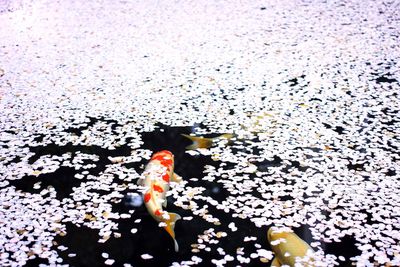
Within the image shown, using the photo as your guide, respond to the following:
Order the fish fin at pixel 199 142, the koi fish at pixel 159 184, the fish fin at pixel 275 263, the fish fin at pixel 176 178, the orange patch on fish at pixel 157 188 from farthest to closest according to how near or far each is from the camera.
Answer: the fish fin at pixel 199 142
the fish fin at pixel 176 178
the orange patch on fish at pixel 157 188
the koi fish at pixel 159 184
the fish fin at pixel 275 263

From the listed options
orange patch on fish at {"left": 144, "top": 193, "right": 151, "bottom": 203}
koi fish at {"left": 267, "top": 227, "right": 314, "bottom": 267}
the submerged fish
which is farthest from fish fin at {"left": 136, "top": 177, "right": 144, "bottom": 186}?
koi fish at {"left": 267, "top": 227, "right": 314, "bottom": 267}

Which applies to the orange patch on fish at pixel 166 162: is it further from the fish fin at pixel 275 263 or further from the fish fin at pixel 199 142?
the fish fin at pixel 275 263

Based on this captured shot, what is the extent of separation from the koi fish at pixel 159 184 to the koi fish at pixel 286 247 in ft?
1.00

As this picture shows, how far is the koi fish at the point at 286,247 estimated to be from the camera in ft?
4.30

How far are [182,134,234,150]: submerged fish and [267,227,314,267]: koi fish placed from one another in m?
0.64

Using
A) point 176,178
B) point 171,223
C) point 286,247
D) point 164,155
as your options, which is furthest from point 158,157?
point 286,247

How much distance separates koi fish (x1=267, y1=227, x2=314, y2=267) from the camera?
1.31 m

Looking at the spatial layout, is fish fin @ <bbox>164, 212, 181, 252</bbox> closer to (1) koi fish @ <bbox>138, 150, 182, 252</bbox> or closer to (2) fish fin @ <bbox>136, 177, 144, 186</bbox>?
(1) koi fish @ <bbox>138, 150, 182, 252</bbox>

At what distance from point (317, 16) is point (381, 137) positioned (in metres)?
2.48

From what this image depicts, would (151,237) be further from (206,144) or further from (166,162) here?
(206,144)

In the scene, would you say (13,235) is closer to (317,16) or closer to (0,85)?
(0,85)

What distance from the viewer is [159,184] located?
1.66 metres

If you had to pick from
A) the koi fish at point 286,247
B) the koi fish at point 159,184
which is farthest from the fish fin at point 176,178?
the koi fish at point 286,247

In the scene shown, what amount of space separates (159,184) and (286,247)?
535mm
